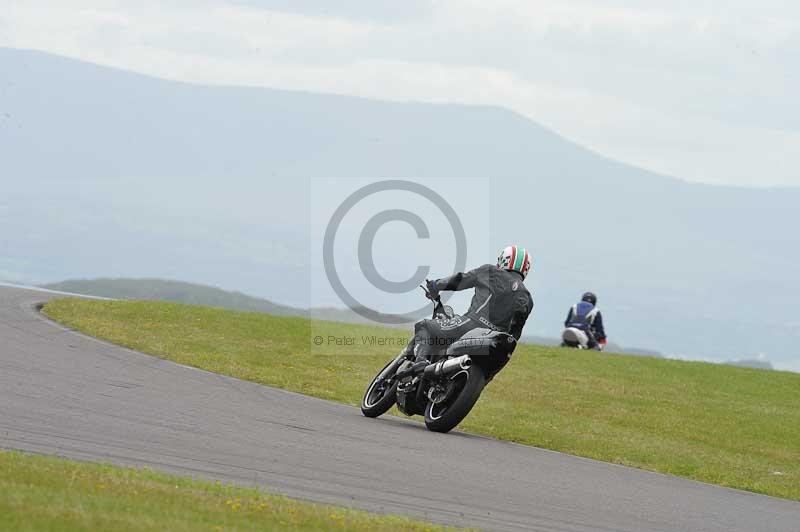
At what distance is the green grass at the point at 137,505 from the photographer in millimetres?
7391

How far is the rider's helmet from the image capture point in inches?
587

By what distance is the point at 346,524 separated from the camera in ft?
27.2

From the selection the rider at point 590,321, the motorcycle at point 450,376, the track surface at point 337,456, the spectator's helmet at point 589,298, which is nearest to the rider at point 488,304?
the motorcycle at point 450,376

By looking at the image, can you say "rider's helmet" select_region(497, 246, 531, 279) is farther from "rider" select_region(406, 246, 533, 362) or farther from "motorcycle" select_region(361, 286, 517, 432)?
"motorcycle" select_region(361, 286, 517, 432)

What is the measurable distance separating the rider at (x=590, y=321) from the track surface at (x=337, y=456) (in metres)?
12.6

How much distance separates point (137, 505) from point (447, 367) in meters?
6.68

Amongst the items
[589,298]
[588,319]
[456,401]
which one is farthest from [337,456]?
[588,319]

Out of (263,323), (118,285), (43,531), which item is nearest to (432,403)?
(43,531)

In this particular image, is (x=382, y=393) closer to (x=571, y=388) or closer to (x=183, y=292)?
(x=571, y=388)

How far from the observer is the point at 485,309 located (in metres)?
14.8

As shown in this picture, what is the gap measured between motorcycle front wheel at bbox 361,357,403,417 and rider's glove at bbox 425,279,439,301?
2.53ft

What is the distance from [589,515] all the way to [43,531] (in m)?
4.63

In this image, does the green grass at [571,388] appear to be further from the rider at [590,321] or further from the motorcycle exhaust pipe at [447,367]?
the motorcycle exhaust pipe at [447,367]

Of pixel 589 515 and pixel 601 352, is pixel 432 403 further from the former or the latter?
pixel 601 352
